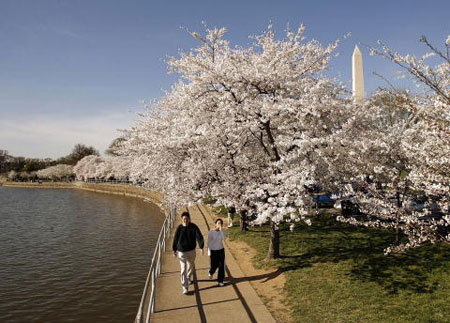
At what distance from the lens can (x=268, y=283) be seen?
9508mm

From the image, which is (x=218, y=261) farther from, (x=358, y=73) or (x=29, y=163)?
(x=29, y=163)

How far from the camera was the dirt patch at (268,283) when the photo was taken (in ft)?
25.6

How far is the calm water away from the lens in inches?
463

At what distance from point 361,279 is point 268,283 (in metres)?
2.55

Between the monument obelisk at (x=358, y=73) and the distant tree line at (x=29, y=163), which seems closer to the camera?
the monument obelisk at (x=358, y=73)

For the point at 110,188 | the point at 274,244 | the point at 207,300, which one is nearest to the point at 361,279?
the point at 274,244

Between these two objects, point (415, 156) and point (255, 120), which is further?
point (255, 120)

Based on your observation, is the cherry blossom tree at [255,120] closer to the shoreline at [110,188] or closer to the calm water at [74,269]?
the calm water at [74,269]

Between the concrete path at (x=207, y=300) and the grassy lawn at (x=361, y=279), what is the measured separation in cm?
99

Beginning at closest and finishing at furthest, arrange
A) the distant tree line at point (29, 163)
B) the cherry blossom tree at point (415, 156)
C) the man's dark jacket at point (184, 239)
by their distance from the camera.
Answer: the cherry blossom tree at point (415, 156)
the man's dark jacket at point (184, 239)
the distant tree line at point (29, 163)

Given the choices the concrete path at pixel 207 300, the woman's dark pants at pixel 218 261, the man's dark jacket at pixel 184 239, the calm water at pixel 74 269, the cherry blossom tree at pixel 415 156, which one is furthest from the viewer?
the calm water at pixel 74 269

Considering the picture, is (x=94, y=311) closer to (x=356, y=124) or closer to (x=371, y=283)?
(x=371, y=283)

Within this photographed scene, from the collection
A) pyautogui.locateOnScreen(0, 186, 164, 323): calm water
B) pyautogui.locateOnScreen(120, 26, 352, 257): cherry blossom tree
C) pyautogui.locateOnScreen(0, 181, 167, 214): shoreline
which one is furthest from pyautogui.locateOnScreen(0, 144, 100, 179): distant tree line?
pyautogui.locateOnScreen(120, 26, 352, 257): cherry blossom tree

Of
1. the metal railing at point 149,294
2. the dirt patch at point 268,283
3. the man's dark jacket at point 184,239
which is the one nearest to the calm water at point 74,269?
the metal railing at point 149,294
